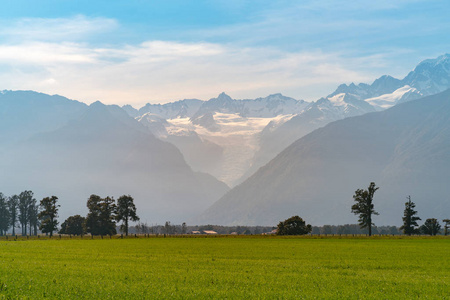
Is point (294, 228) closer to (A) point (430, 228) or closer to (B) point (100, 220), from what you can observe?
(A) point (430, 228)

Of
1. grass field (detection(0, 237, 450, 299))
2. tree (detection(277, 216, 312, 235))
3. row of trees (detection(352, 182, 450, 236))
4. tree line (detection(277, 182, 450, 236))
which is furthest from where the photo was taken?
tree (detection(277, 216, 312, 235))

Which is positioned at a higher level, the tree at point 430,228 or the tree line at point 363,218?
the tree line at point 363,218

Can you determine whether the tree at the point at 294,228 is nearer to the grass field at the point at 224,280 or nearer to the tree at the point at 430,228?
the tree at the point at 430,228

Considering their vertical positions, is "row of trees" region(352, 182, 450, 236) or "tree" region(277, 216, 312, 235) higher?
"row of trees" region(352, 182, 450, 236)

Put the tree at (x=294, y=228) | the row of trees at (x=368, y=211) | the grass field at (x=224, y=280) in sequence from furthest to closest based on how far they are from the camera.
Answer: the tree at (x=294, y=228)
the row of trees at (x=368, y=211)
the grass field at (x=224, y=280)

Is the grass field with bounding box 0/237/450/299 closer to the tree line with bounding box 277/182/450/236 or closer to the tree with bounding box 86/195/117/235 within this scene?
the tree line with bounding box 277/182/450/236

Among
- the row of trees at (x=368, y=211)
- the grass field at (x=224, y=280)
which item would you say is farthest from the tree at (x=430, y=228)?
the grass field at (x=224, y=280)

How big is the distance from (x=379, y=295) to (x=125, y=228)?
167 metres

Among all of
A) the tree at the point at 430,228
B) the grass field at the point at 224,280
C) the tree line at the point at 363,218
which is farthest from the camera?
the tree at the point at 430,228

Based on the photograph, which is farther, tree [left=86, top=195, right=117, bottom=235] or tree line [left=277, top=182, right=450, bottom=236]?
tree [left=86, top=195, right=117, bottom=235]

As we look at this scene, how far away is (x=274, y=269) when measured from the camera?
4884 cm

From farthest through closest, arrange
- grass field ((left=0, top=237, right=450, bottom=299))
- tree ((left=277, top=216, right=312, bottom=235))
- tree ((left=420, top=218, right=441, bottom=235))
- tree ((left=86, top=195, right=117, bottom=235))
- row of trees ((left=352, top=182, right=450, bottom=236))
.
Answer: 1. tree ((left=420, top=218, right=441, bottom=235))
2. tree ((left=86, top=195, right=117, bottom=235))
3. tree ((left=277, top=216, right=312, bottom=235))
4. row of trees ((left=352, top=182, right=450, bottom=236))
5. grass field ((left=0, top=237, right=450, bottom=299))

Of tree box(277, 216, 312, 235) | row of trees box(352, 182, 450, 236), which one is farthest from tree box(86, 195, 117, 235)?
row of trees box(352, 182, 450, 236)

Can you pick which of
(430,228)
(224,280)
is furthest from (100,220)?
(224,280)
